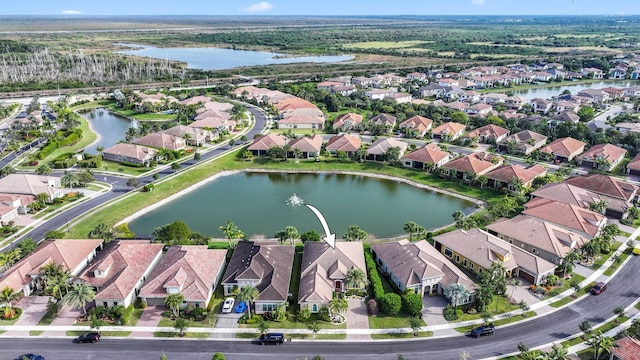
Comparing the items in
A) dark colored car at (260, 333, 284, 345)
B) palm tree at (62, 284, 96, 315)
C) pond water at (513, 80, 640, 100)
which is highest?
pond water at (513, 80, 640, 100)

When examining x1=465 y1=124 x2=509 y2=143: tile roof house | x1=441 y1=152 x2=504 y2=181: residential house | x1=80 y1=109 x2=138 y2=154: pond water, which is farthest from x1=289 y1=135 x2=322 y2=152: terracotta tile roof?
x1=80 y1=109 x2=138 y2=154: pond water

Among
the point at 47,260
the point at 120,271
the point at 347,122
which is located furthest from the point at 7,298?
the point at 347,122

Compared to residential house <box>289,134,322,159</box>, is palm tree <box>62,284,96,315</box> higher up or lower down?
lower down

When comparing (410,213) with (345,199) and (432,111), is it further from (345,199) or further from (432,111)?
(432,111)

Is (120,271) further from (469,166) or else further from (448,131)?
(448,131)

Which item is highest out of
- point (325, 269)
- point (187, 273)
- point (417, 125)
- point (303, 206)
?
point (417, 125)

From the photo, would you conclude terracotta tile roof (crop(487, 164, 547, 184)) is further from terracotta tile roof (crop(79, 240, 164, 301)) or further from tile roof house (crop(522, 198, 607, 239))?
terracotta tile roof (crop(79, 240, 164, 301))
